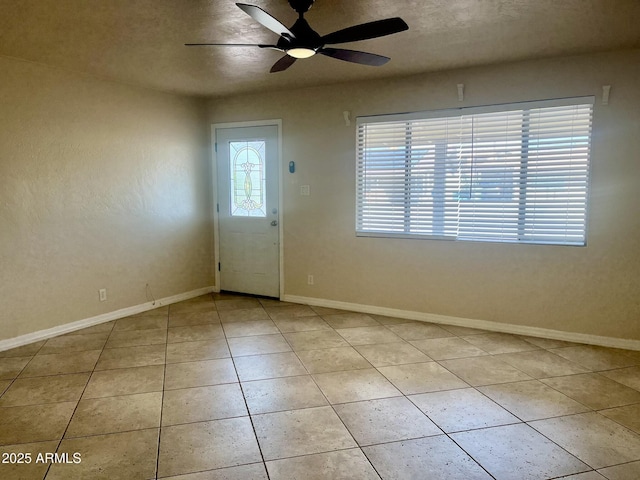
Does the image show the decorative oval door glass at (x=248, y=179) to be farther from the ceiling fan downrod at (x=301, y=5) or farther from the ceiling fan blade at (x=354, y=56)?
the ceiling fan downrod at (x=301, y=5)

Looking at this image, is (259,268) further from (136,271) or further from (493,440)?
(493,440)

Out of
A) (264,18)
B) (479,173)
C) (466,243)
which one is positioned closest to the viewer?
(264,18)

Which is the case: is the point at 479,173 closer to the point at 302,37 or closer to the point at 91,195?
the point at 302,37

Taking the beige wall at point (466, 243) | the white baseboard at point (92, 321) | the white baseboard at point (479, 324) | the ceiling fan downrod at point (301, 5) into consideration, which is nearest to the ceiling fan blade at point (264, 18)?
the ceiling fan downrod at point (301, 5)

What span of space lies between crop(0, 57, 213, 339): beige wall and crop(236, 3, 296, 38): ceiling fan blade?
2.56 meters

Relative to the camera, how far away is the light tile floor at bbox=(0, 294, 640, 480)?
206cm

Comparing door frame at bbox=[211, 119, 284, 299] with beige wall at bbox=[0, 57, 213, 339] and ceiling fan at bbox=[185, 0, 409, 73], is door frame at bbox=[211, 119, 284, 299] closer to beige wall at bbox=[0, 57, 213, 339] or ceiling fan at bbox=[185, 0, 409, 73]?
beige wall at bbox=[0, 57, 213, 339]

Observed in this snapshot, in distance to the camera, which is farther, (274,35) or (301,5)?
(274,35)

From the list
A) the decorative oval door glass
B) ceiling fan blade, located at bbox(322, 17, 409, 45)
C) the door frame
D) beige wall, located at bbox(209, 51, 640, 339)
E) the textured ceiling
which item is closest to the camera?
ceiling fan blade, located at bbox(322, 17, 409, 45)

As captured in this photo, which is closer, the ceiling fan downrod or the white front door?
the ceiling fan downrod

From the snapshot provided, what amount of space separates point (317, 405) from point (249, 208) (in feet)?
10.0

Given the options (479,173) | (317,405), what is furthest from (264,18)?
(479,173)

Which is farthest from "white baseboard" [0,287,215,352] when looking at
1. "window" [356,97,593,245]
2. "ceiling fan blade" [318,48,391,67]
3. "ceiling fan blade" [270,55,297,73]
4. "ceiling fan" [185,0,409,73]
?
"ceiling fan blade" [318,48,391,67]

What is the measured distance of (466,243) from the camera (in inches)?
159
